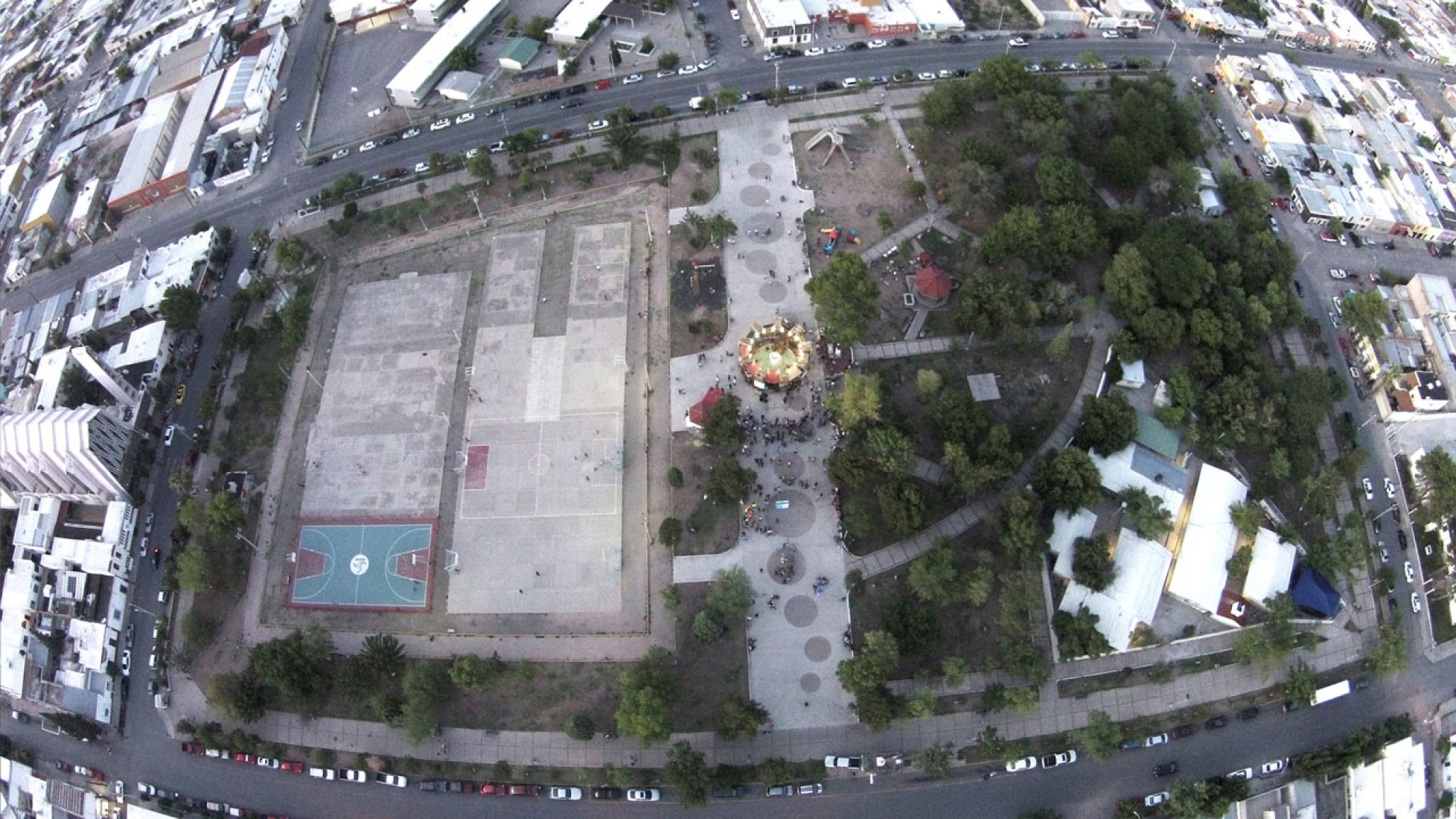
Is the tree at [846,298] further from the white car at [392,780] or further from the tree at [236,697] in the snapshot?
the tree at [236,697]

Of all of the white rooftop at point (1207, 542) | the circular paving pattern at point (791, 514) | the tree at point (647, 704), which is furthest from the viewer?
the circular paving pattern at point (791, 514)

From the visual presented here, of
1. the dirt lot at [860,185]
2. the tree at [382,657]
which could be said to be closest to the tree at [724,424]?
the dirt lot at [860,185]

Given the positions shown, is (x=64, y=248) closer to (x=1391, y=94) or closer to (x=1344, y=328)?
(x=1344, y=328)

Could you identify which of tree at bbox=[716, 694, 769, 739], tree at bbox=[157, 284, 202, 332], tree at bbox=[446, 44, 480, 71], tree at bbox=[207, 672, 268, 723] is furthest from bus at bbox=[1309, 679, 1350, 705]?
tree at bbox=[446, 44, 480, 71]

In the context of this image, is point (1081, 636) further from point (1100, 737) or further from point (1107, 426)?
point (1107, 426)

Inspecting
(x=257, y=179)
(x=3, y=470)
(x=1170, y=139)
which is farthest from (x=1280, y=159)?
(x=3, y=470)

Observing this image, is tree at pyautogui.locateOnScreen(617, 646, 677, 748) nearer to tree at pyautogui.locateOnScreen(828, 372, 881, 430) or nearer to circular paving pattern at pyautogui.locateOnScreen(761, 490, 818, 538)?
circular paving pattern at pyautogui.locateOnScreen(761, 490, 818, 538)

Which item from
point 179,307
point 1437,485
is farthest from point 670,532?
point 1437,485
